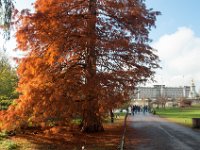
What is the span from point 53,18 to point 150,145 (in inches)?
430

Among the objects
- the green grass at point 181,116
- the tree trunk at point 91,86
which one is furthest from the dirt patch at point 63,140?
the green grass at point 181,116

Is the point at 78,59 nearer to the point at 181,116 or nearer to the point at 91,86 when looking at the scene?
the point at 91,86

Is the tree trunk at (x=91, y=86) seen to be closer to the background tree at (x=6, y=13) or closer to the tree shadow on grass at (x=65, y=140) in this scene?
the tree shadow on grass at (x=65, y=140)

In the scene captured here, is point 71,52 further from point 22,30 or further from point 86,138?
point 86,138

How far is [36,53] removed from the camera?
26891mm

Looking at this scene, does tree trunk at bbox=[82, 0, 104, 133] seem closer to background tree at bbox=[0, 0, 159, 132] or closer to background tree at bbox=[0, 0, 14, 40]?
background tree at bbox=[0, 0, 159, 132]

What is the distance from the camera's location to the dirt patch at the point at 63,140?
Result: 2112 cm

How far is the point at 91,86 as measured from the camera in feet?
84.1

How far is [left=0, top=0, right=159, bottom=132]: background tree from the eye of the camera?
2530 cm

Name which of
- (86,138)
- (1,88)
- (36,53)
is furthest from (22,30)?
(1,88)

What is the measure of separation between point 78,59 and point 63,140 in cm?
647

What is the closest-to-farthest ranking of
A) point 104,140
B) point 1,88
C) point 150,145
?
point 150,145
point 104,140
point 1,88

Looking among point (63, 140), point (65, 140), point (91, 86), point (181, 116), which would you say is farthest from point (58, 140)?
point (181, 116)

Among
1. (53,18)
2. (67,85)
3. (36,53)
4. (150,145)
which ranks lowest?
(150,145)
